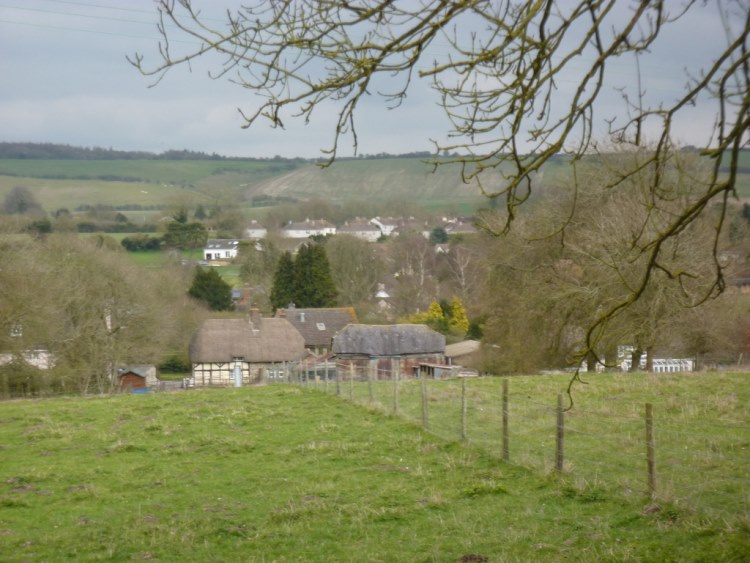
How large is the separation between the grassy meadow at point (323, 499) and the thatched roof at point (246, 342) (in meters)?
31.2

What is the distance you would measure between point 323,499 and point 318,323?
47136 mm

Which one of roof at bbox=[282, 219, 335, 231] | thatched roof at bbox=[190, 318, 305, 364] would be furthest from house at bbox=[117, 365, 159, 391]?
roof at bbox=[282, 219, 335, 231]

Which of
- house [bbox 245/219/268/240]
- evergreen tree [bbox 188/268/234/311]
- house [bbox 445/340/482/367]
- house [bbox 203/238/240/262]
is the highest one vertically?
house [bbox 245/219/268/240]

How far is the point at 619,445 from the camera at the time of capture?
12766mm

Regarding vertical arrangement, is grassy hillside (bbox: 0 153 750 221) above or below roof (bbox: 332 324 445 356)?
above

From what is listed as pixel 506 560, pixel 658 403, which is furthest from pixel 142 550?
pixel 658 403

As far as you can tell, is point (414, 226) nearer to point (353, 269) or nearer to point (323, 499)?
point (353, 269)

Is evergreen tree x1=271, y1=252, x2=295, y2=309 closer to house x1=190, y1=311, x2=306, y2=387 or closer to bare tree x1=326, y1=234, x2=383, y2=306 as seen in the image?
bare tree x1=326, y1=234, x2=383, y2=306

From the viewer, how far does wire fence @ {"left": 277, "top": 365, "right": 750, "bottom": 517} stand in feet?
32.1

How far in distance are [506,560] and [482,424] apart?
8337mm

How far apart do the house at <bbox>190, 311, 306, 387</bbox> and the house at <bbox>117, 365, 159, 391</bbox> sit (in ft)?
8.02

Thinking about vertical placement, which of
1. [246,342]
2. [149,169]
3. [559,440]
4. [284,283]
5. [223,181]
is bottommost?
[246,342]

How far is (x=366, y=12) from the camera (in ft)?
18.2

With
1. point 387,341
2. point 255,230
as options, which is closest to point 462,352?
point 387,341
